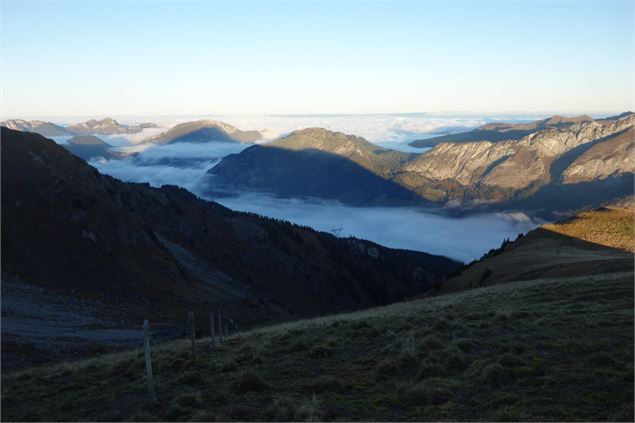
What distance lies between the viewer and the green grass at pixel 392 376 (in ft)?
37.4

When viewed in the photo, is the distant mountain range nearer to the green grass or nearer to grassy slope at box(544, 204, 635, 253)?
the green grass

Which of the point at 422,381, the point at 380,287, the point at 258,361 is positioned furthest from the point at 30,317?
the point at 380,287

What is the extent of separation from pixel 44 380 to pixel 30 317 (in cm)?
2019

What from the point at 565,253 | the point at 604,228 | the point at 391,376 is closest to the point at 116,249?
the point at 565,253

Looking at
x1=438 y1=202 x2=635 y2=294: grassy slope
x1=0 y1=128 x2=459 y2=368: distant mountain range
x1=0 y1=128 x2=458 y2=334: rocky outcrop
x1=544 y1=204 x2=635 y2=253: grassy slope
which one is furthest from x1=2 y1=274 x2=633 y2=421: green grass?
x1=544 y1=204 x2=635 y2=253: grassy slope

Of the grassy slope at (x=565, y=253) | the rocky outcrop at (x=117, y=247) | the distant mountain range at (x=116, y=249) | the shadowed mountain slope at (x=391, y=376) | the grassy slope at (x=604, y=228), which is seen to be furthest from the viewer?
the grassy slope at (x=604, y=228)

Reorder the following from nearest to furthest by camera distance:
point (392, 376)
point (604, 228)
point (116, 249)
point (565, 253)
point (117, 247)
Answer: point (392, 376)
point (565, 253)
point (116, 249)
point (117, 247)
point (604, 228)

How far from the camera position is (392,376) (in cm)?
1385

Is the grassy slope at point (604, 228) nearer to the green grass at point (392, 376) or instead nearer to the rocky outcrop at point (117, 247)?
the rocky outcrop at point (117, 247)

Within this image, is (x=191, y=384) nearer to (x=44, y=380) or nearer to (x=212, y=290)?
(x=44, y=380)

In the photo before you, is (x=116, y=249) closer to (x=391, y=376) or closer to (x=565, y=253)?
(x=565, y=253)

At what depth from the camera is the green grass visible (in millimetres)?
11414

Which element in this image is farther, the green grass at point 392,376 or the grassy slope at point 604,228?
the grassy slope at point 604,228

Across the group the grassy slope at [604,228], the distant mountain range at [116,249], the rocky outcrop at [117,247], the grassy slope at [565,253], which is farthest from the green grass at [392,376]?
the grassy slope at [604,228]
